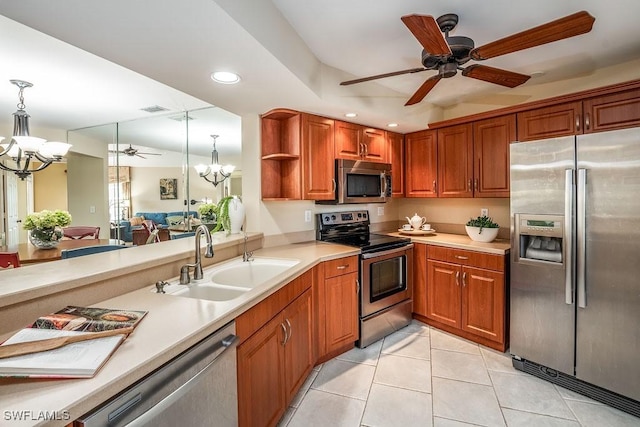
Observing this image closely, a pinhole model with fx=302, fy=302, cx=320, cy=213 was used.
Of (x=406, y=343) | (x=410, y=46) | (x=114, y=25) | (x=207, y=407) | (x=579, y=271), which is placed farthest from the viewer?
(x=406, y=343)

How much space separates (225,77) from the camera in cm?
188

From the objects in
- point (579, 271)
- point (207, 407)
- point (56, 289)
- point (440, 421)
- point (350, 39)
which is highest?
point (350, 39)

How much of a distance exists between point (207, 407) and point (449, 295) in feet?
7.76

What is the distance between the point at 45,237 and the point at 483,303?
4.36 meters

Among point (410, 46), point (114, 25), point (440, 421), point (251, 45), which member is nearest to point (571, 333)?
point (440, 421)

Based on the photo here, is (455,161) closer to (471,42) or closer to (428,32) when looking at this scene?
(471,42)

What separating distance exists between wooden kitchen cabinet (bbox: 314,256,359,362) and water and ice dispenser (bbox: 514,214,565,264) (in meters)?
1.26

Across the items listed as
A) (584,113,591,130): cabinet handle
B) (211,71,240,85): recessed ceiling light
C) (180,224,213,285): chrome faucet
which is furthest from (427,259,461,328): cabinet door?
(211,71,240,85): recessed ceiling light

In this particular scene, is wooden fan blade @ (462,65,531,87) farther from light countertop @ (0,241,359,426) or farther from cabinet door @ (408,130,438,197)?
light countertop @ (0,241,359,426)

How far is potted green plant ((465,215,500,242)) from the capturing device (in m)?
2.77

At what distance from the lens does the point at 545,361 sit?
2.17 m

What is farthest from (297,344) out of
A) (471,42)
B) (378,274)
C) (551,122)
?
(551,122)

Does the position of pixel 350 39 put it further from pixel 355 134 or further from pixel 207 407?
pixel 207 407

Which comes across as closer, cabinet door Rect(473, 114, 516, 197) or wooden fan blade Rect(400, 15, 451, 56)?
wooden fan blade Rect(400, 15, 451, 56)
